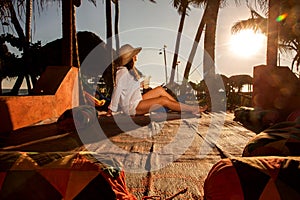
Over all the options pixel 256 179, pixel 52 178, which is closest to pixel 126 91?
pixel 52 178

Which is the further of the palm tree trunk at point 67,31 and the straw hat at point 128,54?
the palm tree trunk at point 67,31

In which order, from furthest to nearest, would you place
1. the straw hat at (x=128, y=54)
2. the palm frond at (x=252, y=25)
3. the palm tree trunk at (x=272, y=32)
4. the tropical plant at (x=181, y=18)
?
the palm frond at (x=252, y=25) < the tropical plant at (x=181, y=18) < the palm tree trunk at (x=272, y=32) < the straw hat at (x=128, y=54)

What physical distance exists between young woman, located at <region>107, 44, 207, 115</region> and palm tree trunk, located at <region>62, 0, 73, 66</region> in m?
1.95

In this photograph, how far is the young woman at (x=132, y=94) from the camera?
500 centimetres

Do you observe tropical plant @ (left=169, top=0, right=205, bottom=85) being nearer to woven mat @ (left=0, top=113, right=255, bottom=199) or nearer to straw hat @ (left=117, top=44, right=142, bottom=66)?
straw hat @ (left=117, top=44, right=142, bottom=66)

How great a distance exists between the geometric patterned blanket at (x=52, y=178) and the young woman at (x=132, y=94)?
3753 mm

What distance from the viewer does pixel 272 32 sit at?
5961 millimetres

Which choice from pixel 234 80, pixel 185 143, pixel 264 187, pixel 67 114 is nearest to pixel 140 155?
pixel 185 143

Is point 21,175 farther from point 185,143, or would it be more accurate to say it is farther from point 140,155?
point 185,143

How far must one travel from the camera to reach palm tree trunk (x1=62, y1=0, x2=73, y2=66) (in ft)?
21.8

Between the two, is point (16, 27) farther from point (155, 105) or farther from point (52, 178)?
point (52, 178)

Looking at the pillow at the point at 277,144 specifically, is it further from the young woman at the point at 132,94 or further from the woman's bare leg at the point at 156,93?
the woman's bare leg at the point at 156,93

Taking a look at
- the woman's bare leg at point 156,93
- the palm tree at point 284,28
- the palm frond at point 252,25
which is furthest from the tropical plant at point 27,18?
the palm frond at point 252,25

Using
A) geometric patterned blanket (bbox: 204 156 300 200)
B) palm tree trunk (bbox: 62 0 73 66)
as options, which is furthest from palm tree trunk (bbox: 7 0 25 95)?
geometric patterned blanket (bbox: 204 156 300 200)
